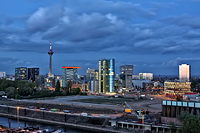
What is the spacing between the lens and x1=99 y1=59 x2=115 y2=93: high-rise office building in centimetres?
14250

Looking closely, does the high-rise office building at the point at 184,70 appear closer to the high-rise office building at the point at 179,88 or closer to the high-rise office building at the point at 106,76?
the high-rise office building at the point at 179,88

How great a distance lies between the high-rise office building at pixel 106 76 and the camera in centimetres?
14250

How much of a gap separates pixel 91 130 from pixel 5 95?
227 feet

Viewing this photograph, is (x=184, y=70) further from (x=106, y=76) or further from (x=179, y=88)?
(x=106, y=76)

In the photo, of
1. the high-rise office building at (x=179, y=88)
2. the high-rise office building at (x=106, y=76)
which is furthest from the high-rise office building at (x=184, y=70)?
the high-rise office building at (x=106, y=76)

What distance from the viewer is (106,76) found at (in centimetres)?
14262

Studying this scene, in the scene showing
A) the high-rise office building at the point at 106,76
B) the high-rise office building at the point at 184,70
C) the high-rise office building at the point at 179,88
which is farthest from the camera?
the high-rise office building at the point at 184,70

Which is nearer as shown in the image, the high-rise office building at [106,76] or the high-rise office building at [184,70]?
the high-rise office building at [106,76]

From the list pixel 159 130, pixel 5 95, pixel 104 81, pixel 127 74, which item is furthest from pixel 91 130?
pixel 127 74

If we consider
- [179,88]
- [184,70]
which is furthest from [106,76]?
[184,70]

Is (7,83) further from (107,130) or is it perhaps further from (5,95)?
(107,130)

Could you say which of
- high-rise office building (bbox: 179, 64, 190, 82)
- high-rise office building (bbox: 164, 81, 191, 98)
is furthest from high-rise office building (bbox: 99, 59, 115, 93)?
high-rise office building (bbox: 179, 64, 190, 82)

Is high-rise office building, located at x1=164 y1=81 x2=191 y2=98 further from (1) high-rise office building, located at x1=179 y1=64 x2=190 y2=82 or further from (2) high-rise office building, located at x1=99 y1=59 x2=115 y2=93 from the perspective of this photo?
(1) high-rise office building, located at x1=179 y1=64 x2=190 y2=82

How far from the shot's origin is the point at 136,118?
49531mm
